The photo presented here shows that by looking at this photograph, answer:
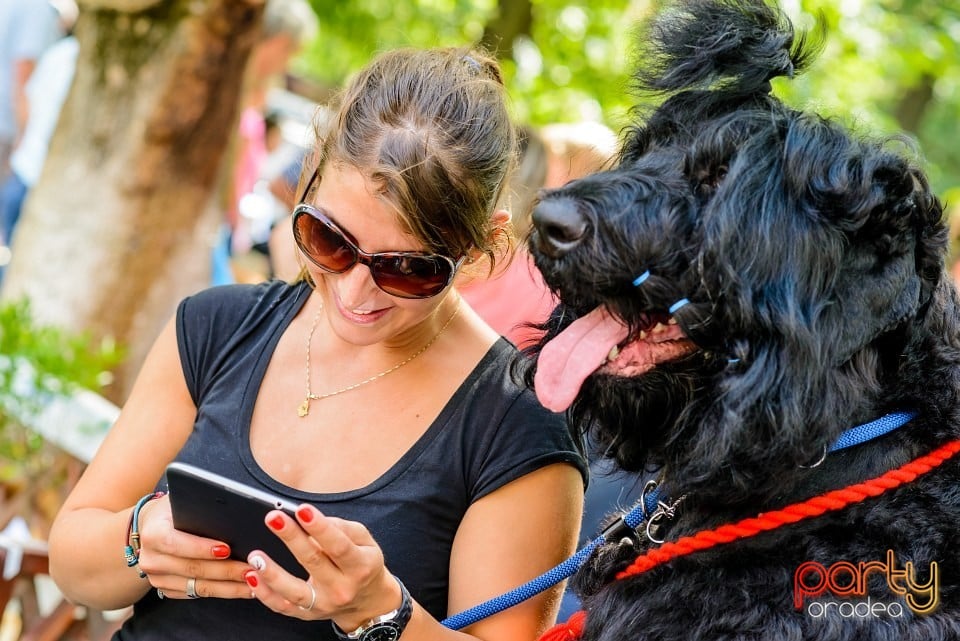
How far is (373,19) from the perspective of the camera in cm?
931

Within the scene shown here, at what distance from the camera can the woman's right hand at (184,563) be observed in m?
1.92

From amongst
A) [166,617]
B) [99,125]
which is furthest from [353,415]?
[99,125]

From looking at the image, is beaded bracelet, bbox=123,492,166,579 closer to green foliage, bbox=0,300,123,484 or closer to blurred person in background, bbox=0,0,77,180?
green foliage, bbox=0,300,123,484

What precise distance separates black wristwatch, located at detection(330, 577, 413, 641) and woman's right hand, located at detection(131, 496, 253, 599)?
0.24 metres

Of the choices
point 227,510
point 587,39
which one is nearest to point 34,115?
point 587,39

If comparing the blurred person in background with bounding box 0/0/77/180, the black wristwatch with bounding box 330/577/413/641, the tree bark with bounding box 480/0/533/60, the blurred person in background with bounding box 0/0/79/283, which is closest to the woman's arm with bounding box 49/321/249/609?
the black wristwatch with bounding box 330/577/413/641

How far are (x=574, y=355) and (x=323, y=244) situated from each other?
2.14 feet

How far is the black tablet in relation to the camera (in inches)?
69.6

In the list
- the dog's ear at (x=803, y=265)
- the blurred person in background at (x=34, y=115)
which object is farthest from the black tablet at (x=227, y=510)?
the blurred person in background at (x=34, y=115)

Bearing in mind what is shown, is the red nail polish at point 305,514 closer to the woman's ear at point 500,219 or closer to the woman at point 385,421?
the woman at point 385,421

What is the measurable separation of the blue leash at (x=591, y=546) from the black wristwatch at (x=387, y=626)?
242 mm

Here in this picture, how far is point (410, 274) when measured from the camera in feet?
7.16

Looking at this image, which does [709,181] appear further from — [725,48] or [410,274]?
[410,274]

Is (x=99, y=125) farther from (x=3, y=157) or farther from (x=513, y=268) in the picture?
(x=3, y=157)
